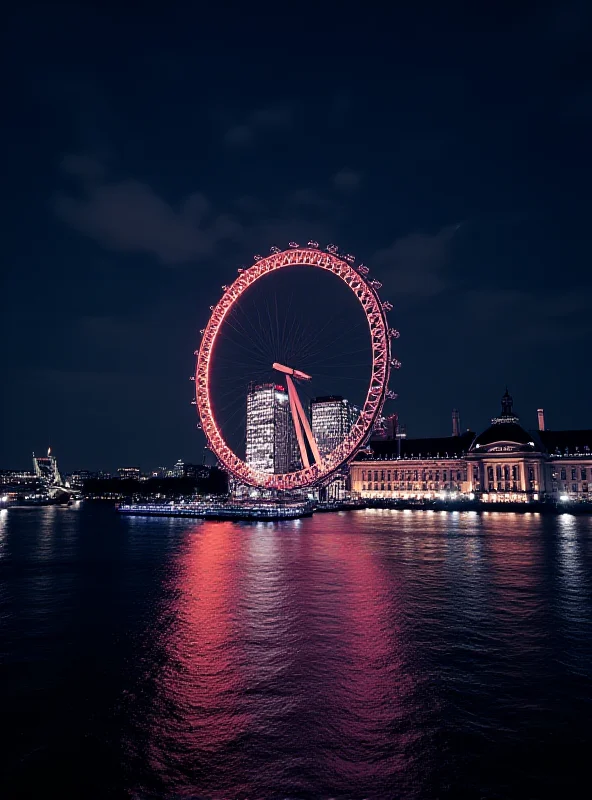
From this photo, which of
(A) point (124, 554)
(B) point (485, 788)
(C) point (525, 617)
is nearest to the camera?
(B) point (485, 788)

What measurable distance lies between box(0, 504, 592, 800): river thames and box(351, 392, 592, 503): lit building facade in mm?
101030

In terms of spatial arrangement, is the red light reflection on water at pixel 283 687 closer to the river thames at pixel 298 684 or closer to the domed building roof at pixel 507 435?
the river thames at pixel 298 684

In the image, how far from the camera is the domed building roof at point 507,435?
127m

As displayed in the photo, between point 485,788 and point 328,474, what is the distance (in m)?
52.0

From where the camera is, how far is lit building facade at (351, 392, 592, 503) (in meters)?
124

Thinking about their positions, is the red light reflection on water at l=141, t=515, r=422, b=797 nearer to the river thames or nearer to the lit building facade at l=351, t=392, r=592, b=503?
the river thames

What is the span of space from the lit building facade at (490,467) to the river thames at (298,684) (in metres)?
101

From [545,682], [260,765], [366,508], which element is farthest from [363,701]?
[366,508]

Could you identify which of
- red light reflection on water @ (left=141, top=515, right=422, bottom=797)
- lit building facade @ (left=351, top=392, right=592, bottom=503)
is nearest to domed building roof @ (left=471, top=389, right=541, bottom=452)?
lit building facade @ (left=351, top=392, right=592, bottom=503)

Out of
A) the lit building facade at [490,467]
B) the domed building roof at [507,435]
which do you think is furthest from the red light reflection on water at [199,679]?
the domed building roof at [507,435]

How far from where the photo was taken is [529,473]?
125 m

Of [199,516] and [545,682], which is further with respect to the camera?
[199,516]

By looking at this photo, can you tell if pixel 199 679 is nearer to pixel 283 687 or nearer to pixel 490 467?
pixel 283 687

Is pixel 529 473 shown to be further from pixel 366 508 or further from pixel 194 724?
pixel 194 724
